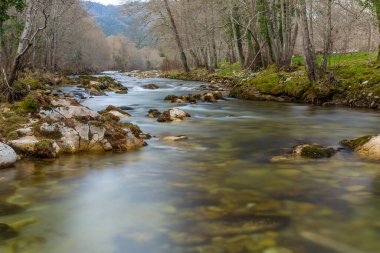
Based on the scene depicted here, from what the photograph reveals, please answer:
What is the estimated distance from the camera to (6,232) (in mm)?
3836

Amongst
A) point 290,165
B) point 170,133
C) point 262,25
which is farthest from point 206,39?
point 290,165

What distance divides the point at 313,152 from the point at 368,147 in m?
0.90

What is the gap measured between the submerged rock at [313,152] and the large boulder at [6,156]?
4.66 m

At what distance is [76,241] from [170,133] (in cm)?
556

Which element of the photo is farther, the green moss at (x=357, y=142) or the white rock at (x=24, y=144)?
the green moss at (x=357, y=142)

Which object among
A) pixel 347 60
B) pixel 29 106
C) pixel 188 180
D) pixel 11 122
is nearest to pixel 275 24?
pixel 347 60

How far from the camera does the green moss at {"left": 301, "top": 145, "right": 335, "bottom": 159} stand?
21.3 ft

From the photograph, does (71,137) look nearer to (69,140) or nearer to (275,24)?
(69,140)

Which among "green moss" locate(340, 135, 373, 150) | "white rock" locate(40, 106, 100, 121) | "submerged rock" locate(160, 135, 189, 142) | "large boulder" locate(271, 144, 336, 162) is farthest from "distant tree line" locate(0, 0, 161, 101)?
"green moss" locate(340, 135, 373, 150)

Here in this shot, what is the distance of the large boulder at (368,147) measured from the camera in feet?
20.4

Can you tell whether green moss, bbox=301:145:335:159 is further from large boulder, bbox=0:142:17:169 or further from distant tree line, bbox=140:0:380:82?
distant tree line, bbox=140:0:380:82

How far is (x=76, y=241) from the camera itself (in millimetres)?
3715

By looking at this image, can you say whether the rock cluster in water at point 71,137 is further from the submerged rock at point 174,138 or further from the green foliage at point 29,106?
the green foliage at point 29,106

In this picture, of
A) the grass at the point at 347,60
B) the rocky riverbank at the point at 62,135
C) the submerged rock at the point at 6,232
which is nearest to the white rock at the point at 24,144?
the rocky riverbank at the point at 62,135
